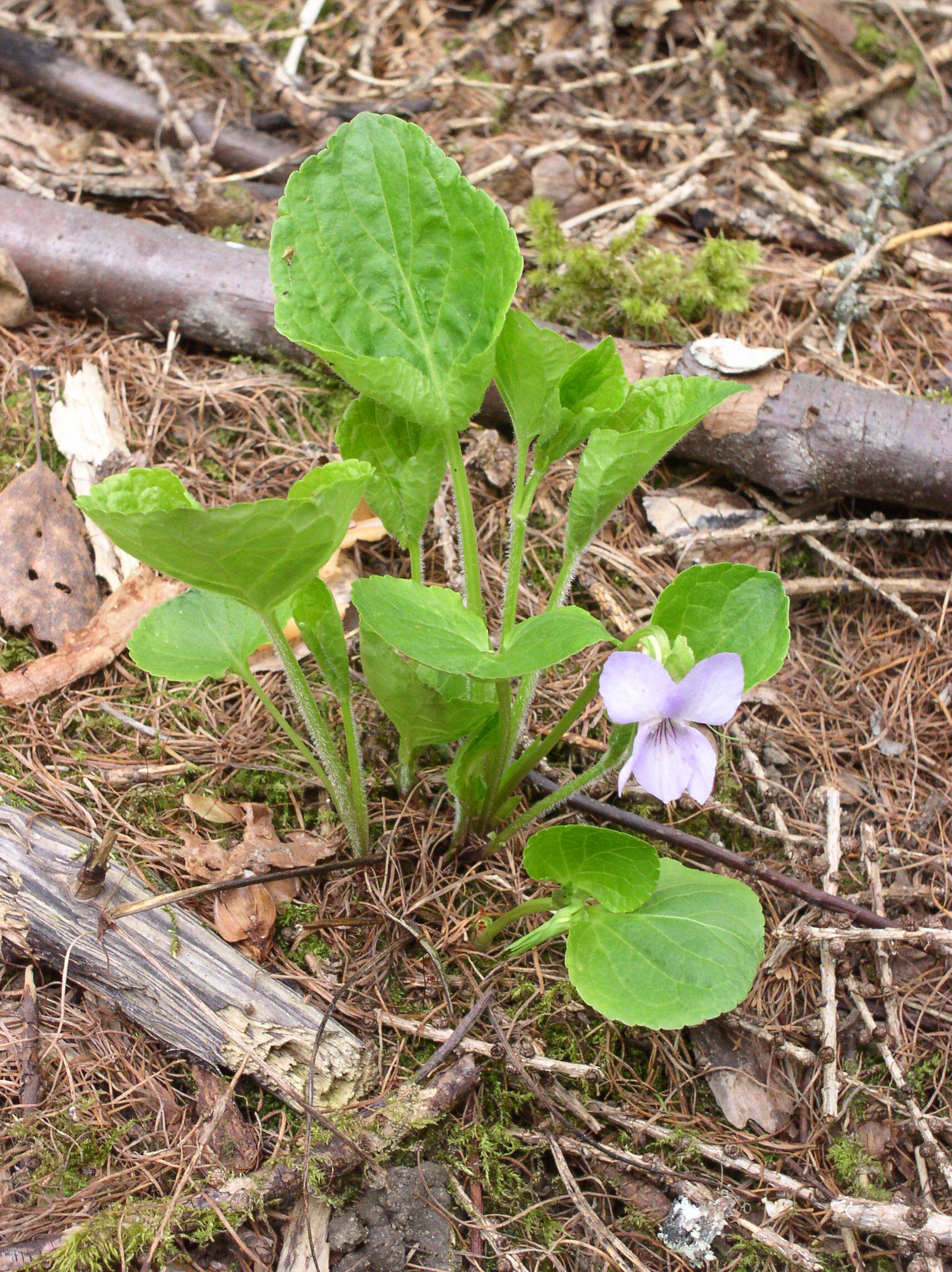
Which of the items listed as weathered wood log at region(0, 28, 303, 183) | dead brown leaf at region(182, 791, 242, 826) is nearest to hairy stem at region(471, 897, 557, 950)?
dead brown leaf at region(182, 791, 242, 826)

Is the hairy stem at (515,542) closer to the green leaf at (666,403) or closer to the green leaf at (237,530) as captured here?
the green leaf at (666,403)

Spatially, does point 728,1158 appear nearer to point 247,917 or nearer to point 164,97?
point 247,917

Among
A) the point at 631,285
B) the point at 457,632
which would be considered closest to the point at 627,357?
the point at 631,285

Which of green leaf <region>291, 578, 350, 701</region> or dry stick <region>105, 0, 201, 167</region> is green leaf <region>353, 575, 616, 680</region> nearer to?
green leaf <region>291, 578, 350, 701</region>

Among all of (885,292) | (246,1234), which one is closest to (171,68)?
(885,292)

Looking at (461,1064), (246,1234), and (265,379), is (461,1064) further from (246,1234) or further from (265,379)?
(265,379)
